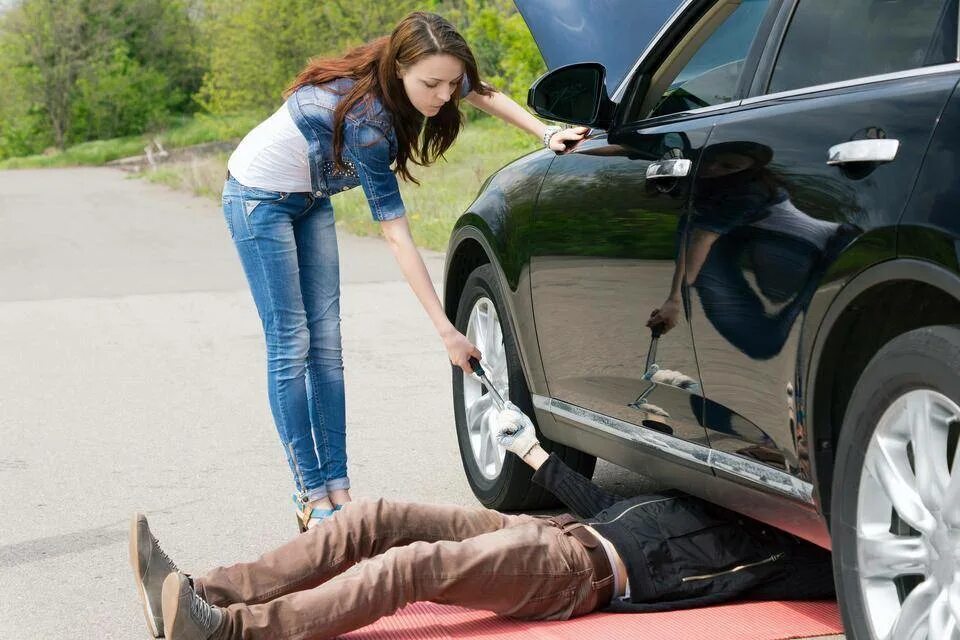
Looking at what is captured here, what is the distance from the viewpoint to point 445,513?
3986 mm

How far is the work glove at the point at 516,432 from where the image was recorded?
13.9 ft

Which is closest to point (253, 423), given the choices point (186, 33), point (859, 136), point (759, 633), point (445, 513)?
point (445, 513)

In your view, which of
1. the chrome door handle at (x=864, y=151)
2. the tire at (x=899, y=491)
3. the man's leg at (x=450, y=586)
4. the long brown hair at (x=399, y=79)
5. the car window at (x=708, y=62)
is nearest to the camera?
the tire at (x=899, y=491)

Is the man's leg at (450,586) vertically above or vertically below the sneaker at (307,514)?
above

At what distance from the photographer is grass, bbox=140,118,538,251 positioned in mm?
17594

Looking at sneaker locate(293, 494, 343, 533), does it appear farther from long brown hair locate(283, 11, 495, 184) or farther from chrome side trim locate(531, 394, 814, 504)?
long brown hair locate(283, 11, 495, 184)

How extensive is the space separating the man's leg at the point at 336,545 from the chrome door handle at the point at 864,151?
151 cm

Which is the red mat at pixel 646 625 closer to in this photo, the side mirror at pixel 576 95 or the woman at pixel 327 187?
the woman at pixel 327 187

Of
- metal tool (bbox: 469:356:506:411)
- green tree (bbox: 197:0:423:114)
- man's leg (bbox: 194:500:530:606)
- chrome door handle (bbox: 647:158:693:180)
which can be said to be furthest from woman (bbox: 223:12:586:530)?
green tree (bbox: 197:0:423:114)

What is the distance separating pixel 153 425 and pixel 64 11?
205 ft

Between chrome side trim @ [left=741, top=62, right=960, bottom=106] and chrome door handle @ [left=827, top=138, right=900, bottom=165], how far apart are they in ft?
0.57

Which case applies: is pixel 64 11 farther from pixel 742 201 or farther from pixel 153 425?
pixel 742 201

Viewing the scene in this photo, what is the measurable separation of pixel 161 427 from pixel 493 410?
2560mm

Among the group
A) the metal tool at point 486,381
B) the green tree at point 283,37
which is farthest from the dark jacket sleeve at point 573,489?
the green tree at point 283,37
